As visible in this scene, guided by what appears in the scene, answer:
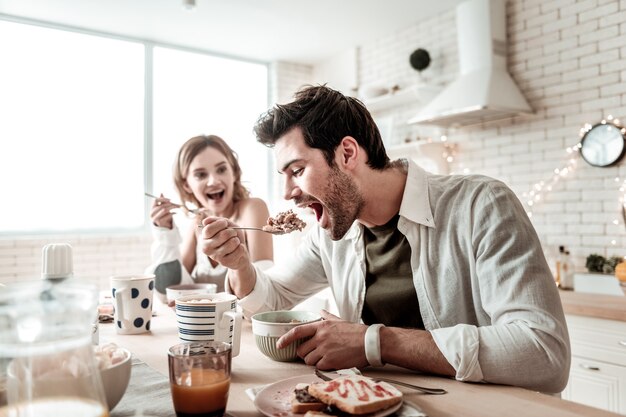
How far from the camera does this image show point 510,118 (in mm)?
3832

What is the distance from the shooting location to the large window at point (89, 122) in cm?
436

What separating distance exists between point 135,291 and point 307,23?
3744 mm

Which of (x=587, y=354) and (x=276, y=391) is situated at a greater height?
(x=276, y=391)

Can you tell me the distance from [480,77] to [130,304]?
307 centimetres

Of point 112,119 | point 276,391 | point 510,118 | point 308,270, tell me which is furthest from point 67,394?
point 112,119

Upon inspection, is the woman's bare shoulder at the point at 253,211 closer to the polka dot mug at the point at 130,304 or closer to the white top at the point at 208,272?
the white top at the point at 208,272

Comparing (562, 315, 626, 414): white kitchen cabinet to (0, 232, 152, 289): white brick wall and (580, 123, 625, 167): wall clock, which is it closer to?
(580, 123, 625, 167): wall clock

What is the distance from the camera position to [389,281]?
1477 mm

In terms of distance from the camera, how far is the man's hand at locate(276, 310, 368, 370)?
1.08m

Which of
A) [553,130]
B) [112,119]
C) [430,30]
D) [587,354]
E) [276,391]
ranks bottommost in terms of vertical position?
[587,354]

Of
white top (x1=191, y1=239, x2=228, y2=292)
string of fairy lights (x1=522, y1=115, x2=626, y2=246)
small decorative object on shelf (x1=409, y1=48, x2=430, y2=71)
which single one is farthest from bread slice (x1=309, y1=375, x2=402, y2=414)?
small decorative object on shelf (x1=409, y1=48, x2=430, y2=71)

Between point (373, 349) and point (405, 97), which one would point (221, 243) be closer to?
point (373, 349)

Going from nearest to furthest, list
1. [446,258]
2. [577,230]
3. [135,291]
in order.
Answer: [446,258]
[135,291]
[577,230]

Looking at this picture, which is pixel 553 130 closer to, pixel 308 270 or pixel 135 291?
pixel 308 270
